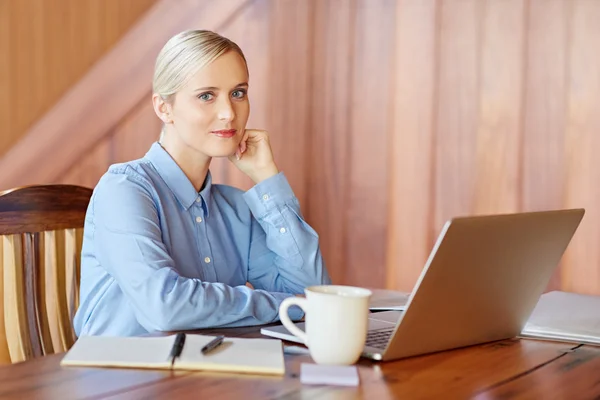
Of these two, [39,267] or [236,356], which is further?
[39,267]

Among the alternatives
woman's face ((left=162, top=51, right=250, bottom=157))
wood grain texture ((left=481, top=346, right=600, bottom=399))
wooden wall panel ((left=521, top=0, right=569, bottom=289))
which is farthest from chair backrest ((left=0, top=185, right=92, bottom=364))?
wooden wall panel ((left=521, top=0, right=569, bottom=289))

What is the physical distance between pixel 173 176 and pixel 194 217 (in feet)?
0.29

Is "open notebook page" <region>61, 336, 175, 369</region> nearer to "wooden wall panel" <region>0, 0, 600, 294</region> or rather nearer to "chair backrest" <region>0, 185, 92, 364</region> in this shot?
"chair backrest" <region>0, 185, 92, 364</region>

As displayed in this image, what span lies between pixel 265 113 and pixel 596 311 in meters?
1.21

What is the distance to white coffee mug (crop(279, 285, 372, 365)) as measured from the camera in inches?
37.9

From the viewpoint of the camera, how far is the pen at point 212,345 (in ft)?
3.30

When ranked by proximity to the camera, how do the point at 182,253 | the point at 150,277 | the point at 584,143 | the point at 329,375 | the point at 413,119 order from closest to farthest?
the point at 329,375 < the point at 150,277 < the point at 182,253 < the point at 584,143 < the point at 413,119

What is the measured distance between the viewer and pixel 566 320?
1.31m

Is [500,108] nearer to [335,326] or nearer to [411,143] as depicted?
[411,143]

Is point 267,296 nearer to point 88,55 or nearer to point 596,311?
point 596,311

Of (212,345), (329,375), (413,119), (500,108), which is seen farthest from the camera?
(413,119)

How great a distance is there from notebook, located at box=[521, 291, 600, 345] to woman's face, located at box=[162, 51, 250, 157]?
2.15 feet

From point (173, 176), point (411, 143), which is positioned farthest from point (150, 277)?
point (411, 143)

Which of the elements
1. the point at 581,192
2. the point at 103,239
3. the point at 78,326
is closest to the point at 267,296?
the point at 103,239
